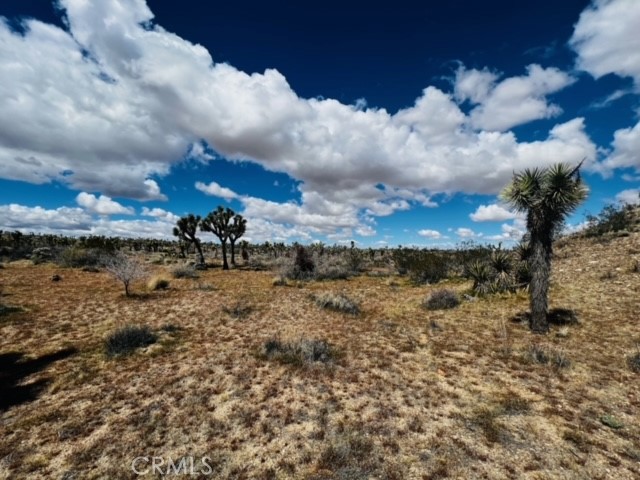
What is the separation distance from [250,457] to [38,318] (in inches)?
492

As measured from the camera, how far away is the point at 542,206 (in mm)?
11828

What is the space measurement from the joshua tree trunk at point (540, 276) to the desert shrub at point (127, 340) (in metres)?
13.7

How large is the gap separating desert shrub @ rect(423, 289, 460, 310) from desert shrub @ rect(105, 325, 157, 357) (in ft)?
41.1

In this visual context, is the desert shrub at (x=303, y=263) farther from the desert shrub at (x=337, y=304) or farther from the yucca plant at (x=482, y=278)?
the yucca plant at (x=482, y=278)

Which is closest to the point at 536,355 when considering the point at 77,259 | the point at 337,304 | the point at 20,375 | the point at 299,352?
the point at 299,352

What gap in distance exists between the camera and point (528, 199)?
39.8 feet

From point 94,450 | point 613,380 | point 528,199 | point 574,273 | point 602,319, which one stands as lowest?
point 94,450

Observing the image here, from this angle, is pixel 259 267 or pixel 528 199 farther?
pixel 259 267

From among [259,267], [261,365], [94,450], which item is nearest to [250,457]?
[94,450]

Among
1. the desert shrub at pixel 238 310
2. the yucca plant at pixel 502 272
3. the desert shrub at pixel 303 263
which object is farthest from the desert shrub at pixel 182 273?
the yucca plant at pixel 502 272

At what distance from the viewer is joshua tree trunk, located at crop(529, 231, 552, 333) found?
12094 millimetres

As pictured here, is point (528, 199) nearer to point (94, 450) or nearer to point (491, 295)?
point (491, 295)

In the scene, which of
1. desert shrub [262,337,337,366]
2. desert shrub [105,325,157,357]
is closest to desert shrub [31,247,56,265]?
desert shrub [105,325,157,357]

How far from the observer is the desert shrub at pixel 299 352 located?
31.2 feet
